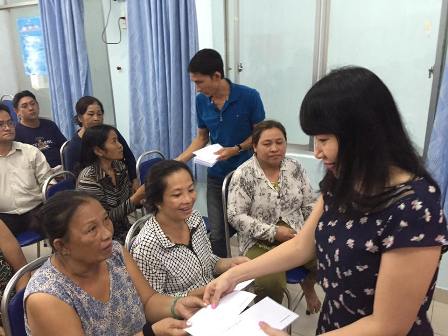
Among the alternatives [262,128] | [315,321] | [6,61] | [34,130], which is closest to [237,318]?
[262,128]

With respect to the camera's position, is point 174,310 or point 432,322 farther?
point 432,322

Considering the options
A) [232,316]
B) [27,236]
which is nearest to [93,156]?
[27,236]

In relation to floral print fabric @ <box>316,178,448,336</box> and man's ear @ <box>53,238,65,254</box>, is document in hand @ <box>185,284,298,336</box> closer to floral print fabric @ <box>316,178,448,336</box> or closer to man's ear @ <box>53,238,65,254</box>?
floral print fabric @ <box>316,178,448,336</box>

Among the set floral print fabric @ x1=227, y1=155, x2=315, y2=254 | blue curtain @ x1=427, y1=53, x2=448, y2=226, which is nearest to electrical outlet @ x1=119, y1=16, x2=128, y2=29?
floral print fabric @ x1=227, y1=155, x2=315, y2=254

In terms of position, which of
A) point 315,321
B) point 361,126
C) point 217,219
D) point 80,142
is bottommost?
point 315,321

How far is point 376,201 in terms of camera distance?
85 centimetres

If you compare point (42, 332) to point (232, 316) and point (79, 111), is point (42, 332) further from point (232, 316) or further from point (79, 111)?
point (79, 111)

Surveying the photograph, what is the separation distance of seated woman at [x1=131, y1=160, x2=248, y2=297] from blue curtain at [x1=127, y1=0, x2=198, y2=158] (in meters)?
1.57

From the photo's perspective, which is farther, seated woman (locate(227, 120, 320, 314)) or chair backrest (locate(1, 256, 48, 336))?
seated woman (locate(227, 120, 320, 314))

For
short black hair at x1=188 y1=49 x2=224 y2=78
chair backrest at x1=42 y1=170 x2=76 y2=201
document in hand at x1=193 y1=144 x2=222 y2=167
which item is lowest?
chair backrest at x1=42 y1=170 x2=76 y2=201

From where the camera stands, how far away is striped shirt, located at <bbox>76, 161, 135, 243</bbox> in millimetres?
2303

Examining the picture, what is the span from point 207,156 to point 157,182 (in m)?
0.69

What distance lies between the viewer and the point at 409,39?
249cm

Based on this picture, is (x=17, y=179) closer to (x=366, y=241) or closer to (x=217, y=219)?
(x=217, y=219)
